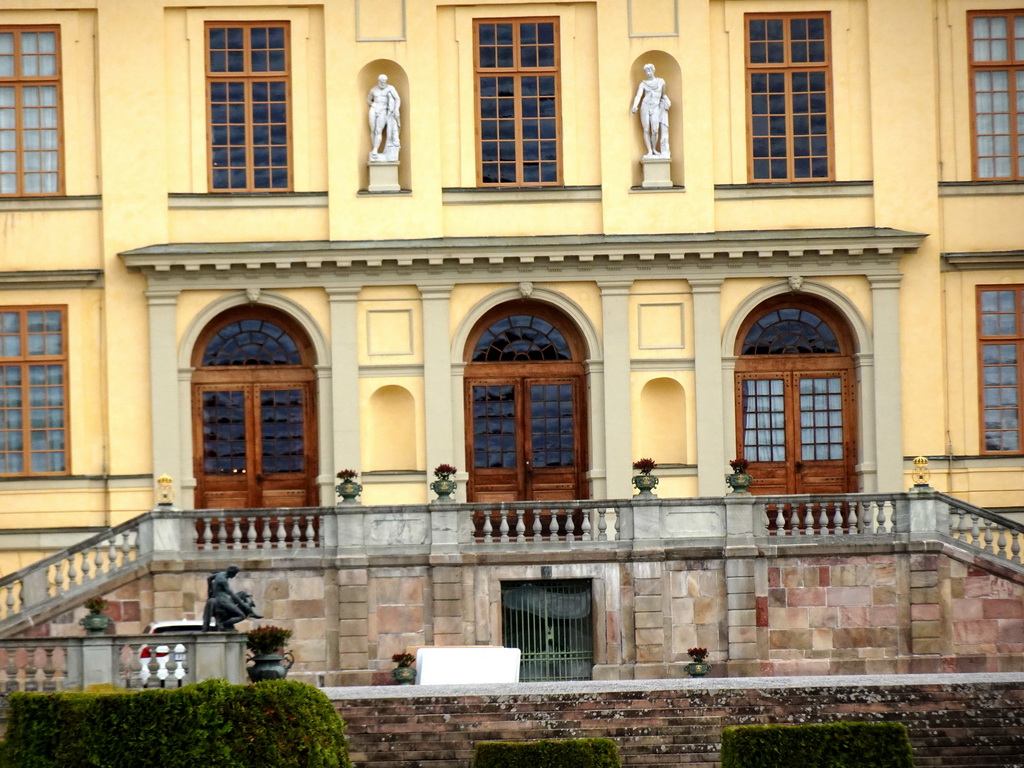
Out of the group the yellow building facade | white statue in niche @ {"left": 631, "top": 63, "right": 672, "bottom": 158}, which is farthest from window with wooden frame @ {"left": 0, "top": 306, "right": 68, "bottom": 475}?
white statue in niche @ {"left": 631, "top": 63, "right": 672, "bottom": 158}

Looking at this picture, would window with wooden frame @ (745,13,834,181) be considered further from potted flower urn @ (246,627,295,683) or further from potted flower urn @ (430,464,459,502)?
potted flower urn @ (246,627,295,683)

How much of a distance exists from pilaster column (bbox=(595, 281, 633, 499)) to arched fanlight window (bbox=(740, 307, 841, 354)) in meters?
2.37

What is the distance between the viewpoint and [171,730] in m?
26.0

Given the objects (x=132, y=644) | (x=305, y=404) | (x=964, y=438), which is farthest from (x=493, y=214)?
(x=132, y=644)

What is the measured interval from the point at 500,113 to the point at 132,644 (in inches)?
557

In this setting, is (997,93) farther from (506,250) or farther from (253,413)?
(253,413)

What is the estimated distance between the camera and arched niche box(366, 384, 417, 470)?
40.1 meters

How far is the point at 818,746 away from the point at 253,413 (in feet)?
53.9

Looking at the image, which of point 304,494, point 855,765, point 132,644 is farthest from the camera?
point 304,494

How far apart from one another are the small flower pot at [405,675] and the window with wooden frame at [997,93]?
14.6 meters

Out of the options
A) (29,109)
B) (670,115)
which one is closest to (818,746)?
(670,115)

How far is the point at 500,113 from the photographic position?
133ft

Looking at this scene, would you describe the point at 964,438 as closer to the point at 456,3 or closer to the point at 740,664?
the point at 740,664

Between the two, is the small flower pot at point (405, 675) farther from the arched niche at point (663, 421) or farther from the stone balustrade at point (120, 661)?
the arched niche at point (663, 421)
